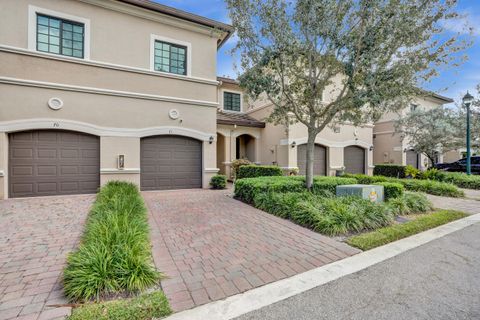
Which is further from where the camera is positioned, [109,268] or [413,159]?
[413,159]

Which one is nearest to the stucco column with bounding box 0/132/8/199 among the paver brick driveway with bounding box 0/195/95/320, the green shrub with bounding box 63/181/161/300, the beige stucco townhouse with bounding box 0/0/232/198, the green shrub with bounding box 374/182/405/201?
the beige stucco townhouse with bounding box 0/0/232/198

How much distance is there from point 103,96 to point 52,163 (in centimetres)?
326

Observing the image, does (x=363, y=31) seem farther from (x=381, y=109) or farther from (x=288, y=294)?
(x=288, y=294)

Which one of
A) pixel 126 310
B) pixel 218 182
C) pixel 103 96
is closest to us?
pixel 126 310

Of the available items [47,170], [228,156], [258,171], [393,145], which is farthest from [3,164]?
[393,145]

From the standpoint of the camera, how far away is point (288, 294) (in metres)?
2.95

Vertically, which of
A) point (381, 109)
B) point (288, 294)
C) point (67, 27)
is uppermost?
point (67, 27)

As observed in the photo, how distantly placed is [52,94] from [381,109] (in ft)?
39.5

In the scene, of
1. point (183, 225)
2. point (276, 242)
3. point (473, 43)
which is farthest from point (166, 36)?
point (473, 43)

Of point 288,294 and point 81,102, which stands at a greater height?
point 81,102

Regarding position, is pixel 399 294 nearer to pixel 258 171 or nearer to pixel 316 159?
pixel 258 171

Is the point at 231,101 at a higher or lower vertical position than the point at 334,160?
higher

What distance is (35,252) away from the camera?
400 cm

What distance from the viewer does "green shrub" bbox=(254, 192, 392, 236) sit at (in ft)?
17.2
